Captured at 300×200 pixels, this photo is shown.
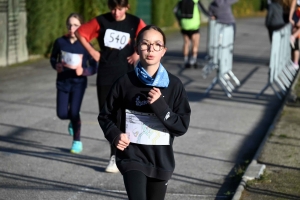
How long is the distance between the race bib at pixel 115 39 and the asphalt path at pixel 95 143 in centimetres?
136

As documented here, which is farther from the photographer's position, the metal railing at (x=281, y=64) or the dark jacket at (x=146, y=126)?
the metal railing at (x=281, y=64)

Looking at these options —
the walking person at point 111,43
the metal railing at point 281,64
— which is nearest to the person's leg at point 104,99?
the walking person at point 111,43

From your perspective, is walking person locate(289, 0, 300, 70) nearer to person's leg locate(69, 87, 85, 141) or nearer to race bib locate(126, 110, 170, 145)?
person's leg locate(69, 87, 85, 141)

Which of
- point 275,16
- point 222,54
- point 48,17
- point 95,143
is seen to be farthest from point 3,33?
point 95,143

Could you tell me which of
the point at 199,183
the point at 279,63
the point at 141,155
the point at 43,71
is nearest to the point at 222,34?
the point at 279,63

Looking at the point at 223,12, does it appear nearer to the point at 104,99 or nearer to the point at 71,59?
the point at 71,59

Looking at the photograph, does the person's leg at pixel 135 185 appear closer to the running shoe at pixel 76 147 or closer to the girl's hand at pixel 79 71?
the girl's hand at pixel 79 71

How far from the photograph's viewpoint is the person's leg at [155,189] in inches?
196

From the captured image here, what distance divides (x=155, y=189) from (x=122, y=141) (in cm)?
45

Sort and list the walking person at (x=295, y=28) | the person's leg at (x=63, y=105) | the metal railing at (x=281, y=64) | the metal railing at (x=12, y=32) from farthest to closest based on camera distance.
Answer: the metal railing at (x=12, y=32) < the walking person at (x=295, y=28) < the metal railing at (x=281, y=64) < the person's leg at (x=63, y=105)

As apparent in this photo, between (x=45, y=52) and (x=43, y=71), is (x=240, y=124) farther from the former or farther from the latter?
(x=45, y=52)

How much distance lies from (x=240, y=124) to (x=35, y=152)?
343cm

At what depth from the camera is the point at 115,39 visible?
761 cm

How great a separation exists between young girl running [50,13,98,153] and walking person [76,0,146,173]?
0.78m
